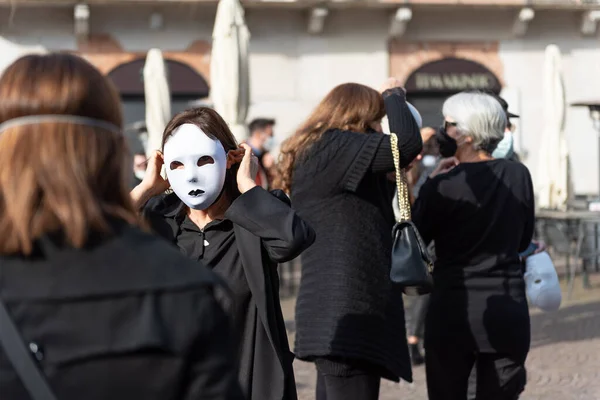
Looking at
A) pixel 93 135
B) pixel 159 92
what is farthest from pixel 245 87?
pixel 93 135

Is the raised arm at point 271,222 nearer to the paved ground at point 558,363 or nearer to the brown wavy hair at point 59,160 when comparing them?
the brown wavy hair at point 59,160

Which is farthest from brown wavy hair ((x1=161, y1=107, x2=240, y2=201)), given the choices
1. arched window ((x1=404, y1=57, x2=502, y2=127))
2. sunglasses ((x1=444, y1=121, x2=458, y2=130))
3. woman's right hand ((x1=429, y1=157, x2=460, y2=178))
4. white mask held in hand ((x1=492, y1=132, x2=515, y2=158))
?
arched window ((x1=404, y1=57, x2=502, y2=127))

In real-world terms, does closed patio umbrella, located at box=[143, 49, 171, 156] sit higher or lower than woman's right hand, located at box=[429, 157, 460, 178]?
higher

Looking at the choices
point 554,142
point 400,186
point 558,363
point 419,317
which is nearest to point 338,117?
point 400,186

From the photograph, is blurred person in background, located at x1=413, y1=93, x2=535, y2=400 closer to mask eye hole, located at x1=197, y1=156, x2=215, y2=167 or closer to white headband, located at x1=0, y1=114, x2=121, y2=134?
mask eye hole, located at x1=197, y1=156, x2=215, y2=167

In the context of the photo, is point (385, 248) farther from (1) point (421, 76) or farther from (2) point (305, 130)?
(1) point (421, 76)

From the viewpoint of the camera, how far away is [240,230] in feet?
11.2

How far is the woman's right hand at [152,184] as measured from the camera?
3547 mm

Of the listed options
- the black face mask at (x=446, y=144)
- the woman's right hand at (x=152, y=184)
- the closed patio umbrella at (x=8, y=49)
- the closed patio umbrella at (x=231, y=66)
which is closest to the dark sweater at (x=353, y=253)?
the black face mask at (x=446, y=144)

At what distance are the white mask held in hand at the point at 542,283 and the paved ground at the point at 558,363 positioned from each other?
6.75ft

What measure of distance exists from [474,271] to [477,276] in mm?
24

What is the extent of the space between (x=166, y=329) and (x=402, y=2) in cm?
1820

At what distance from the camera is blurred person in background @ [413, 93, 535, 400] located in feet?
14.9

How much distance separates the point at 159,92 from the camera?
525 inches
